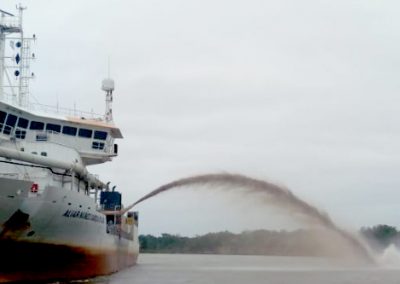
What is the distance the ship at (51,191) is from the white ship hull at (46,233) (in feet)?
0.15

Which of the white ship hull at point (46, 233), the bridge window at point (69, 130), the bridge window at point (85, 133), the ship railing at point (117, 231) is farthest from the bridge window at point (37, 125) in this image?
the ship railing at point (117, 231)

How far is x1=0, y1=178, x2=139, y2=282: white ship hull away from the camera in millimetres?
27328

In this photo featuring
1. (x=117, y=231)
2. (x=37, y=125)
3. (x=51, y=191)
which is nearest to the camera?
(x=51, y=191)

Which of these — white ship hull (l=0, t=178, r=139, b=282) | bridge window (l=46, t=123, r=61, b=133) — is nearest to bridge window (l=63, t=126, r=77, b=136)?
bridge window (l=46, t=123, r=61, b=133)

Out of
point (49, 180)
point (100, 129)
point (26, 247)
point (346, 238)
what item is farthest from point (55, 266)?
point (346, 238)

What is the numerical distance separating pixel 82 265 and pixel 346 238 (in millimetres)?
26070

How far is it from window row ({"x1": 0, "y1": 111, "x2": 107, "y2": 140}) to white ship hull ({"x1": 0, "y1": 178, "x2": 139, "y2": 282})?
6.25 m

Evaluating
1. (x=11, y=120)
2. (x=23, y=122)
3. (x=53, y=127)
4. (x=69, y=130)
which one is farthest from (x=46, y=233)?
(x=69, y=130)

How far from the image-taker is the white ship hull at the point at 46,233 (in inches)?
1076

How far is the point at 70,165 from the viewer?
107 ft

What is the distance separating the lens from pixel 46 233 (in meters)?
29.5

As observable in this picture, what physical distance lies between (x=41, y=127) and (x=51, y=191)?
9150mm

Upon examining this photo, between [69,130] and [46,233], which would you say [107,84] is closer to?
[69,130]

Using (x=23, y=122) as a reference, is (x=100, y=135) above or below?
above
